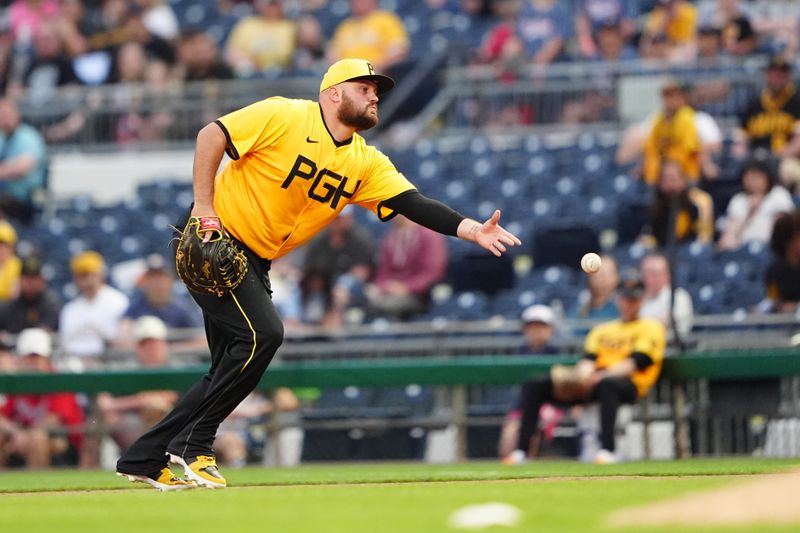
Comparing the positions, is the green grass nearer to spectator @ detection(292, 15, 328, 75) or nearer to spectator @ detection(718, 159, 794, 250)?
spectator @ detection(718, 159, 794, 250)

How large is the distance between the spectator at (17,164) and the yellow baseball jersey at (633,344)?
8.44 metres

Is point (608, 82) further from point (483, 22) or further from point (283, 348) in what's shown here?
point (283, 348)

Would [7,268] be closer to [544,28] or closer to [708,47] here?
[544,28]

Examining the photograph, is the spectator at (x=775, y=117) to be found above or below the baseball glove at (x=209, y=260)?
above

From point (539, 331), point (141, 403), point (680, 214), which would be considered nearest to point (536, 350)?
point (539, 331)

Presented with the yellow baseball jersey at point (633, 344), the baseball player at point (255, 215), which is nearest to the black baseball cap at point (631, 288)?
the yellow baseball jersey at point (633, 344)

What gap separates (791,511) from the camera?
239 inches

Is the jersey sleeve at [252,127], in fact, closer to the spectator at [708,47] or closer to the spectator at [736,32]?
the spectator at [708,47]

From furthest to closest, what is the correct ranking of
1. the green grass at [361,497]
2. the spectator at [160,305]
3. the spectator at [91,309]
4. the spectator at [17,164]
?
the spectator at [17,164] < the spectator at [91,309] < the spectator at [160,305] < the green grass at [361,497]

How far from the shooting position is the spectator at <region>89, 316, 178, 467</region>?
13539mm

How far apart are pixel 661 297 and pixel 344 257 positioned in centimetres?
366

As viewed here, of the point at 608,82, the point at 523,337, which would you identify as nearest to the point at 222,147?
the point at 523,337

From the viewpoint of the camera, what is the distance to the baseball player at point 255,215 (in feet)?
27.3

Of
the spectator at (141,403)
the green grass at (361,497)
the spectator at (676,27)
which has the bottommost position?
the green grass at (361,497)
